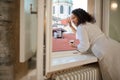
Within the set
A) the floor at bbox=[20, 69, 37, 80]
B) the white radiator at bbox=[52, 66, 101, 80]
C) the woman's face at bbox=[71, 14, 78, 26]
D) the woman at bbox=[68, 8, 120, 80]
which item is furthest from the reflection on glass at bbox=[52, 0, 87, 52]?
the floor at bbox=[20, 69, 37, 80]

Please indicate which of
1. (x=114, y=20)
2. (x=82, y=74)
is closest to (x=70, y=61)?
(x=82, y=74)

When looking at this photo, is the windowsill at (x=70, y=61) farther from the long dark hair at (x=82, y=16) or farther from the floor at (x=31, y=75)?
the long dark hair at (x=82, y=16)

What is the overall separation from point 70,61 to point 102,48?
1.67 feet

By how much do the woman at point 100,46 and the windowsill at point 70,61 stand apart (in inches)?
3.4

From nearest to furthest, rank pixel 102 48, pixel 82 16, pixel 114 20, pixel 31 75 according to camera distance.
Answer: pixel 31 75
pixel 102 48
pixel 82 16
pixel 114 20

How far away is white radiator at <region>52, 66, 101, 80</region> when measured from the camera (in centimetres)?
225

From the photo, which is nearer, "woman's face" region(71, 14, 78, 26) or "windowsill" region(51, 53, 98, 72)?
"windowsill" region(51, 53, 98, 72)

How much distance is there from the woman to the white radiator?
3.9 inches

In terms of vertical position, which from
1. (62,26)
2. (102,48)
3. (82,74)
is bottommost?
(82,74)

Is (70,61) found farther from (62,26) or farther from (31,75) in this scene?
(62,26)

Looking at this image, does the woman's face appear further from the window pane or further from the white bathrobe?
the window pane

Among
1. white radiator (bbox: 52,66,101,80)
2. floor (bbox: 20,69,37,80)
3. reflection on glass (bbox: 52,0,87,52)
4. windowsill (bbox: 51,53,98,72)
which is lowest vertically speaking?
white radiator (bbox: 52,66,101,80)

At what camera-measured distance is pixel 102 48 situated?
2.57 meters

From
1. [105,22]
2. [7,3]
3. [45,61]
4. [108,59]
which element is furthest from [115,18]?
[7,3]
